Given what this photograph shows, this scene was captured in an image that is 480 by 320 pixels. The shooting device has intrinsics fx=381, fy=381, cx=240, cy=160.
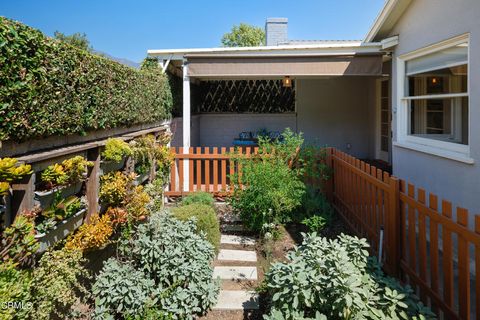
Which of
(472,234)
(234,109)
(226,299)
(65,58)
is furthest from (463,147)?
(234,109)

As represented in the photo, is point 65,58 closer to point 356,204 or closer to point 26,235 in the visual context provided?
point 26,235

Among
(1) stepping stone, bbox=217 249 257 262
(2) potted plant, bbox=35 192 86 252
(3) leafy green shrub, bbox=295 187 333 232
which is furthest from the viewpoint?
(3) leafy green shrub, bbox=295 187 333 232

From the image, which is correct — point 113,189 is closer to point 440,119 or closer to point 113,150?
point 113,150

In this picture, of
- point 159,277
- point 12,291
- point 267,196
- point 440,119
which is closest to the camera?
point 12,291

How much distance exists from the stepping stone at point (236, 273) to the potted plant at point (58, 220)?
167 cm

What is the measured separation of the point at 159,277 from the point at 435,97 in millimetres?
4875

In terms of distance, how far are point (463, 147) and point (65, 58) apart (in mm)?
4882

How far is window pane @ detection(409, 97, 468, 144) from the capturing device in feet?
22.7

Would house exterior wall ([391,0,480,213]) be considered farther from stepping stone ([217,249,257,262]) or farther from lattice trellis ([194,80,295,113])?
lattice trellis ([194,80,295,113])

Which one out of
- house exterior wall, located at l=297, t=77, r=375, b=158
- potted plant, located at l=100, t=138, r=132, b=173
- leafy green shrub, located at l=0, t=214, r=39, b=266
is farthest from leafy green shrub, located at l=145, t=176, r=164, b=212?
house exterior wall, located at l=297, t=77, r=375, b=158

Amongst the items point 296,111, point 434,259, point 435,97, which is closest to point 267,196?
point 434,259

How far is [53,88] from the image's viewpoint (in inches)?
123

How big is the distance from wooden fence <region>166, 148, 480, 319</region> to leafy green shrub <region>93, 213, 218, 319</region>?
190 centimetres

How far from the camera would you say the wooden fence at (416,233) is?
280 centimetres
